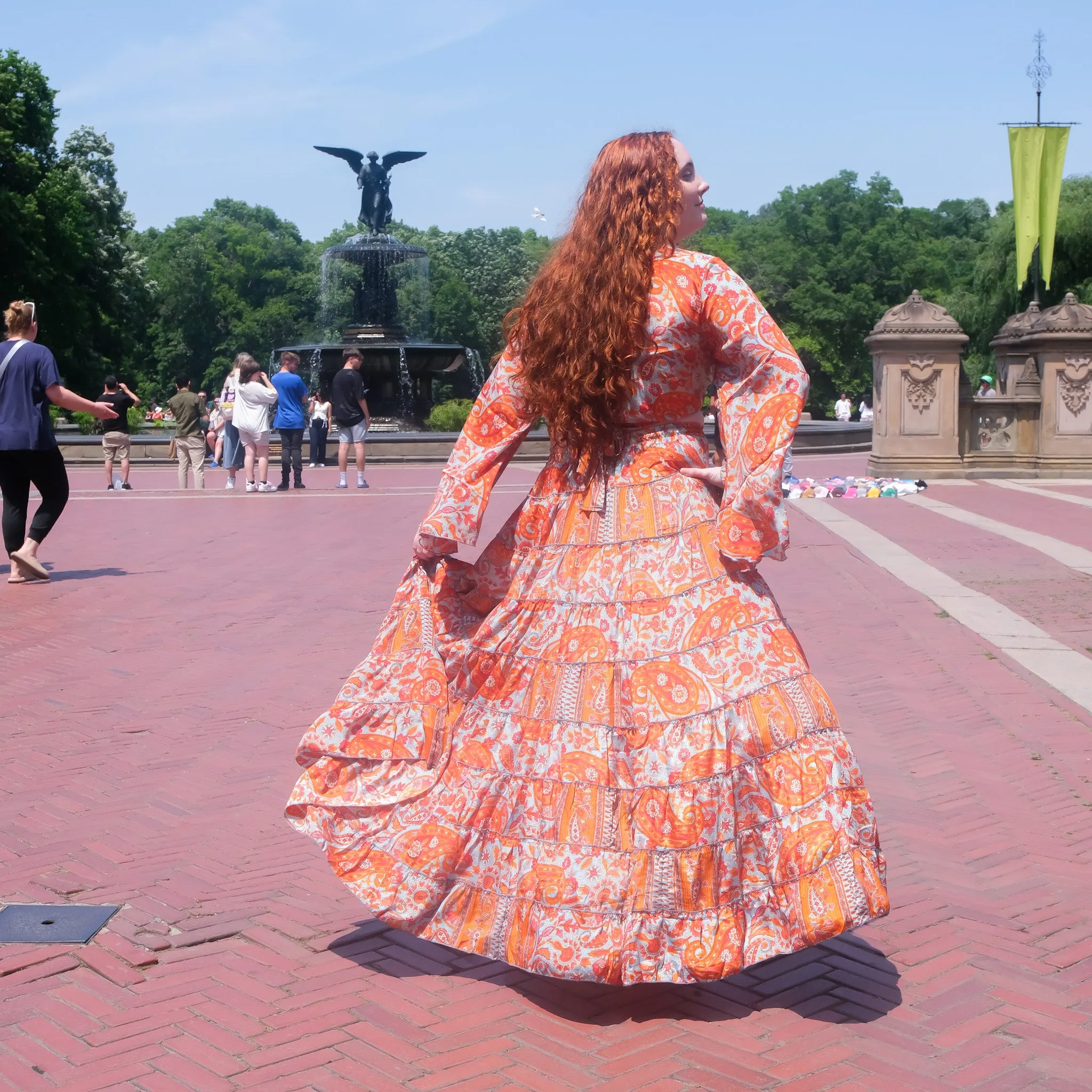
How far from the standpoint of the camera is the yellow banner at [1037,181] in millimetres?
22859

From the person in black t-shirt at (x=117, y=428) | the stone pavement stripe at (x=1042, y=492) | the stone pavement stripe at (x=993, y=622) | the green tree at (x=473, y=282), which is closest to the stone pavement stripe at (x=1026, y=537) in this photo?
the stone pavement stripe at (x=993, y=622)

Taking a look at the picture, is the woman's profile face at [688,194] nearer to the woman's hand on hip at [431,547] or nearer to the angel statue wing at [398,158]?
the woman's hand on hip at [431,547]

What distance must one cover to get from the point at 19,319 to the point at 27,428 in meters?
0.78

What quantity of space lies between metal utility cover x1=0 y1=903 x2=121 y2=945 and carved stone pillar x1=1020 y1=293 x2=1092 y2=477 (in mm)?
19187

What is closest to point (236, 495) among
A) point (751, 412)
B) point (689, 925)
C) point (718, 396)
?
point (718, 396)

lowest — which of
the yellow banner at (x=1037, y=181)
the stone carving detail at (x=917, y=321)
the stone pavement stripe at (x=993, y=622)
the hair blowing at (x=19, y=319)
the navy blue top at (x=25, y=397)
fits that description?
the stone pavement stripe at (x=993, y=622)

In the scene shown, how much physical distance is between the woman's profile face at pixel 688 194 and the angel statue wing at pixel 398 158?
33.3 metres

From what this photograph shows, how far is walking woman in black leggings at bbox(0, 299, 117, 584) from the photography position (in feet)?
30.1

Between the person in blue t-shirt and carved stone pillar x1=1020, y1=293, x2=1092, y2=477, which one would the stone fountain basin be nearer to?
the person in blue t-shirt

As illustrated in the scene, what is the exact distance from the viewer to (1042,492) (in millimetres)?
17766

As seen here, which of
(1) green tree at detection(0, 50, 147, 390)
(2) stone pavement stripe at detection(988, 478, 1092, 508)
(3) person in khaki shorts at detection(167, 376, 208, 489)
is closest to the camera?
(2) stone pavement stripe at detection(988, 478, 1092, 508)

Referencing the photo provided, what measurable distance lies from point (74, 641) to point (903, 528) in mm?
8186

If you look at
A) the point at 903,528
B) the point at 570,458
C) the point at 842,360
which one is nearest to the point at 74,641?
the point at 570,458

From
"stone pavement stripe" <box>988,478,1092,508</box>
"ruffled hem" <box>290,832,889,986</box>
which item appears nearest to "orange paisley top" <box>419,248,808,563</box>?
"ruffled hem" <box>290,832,889,986</box>
